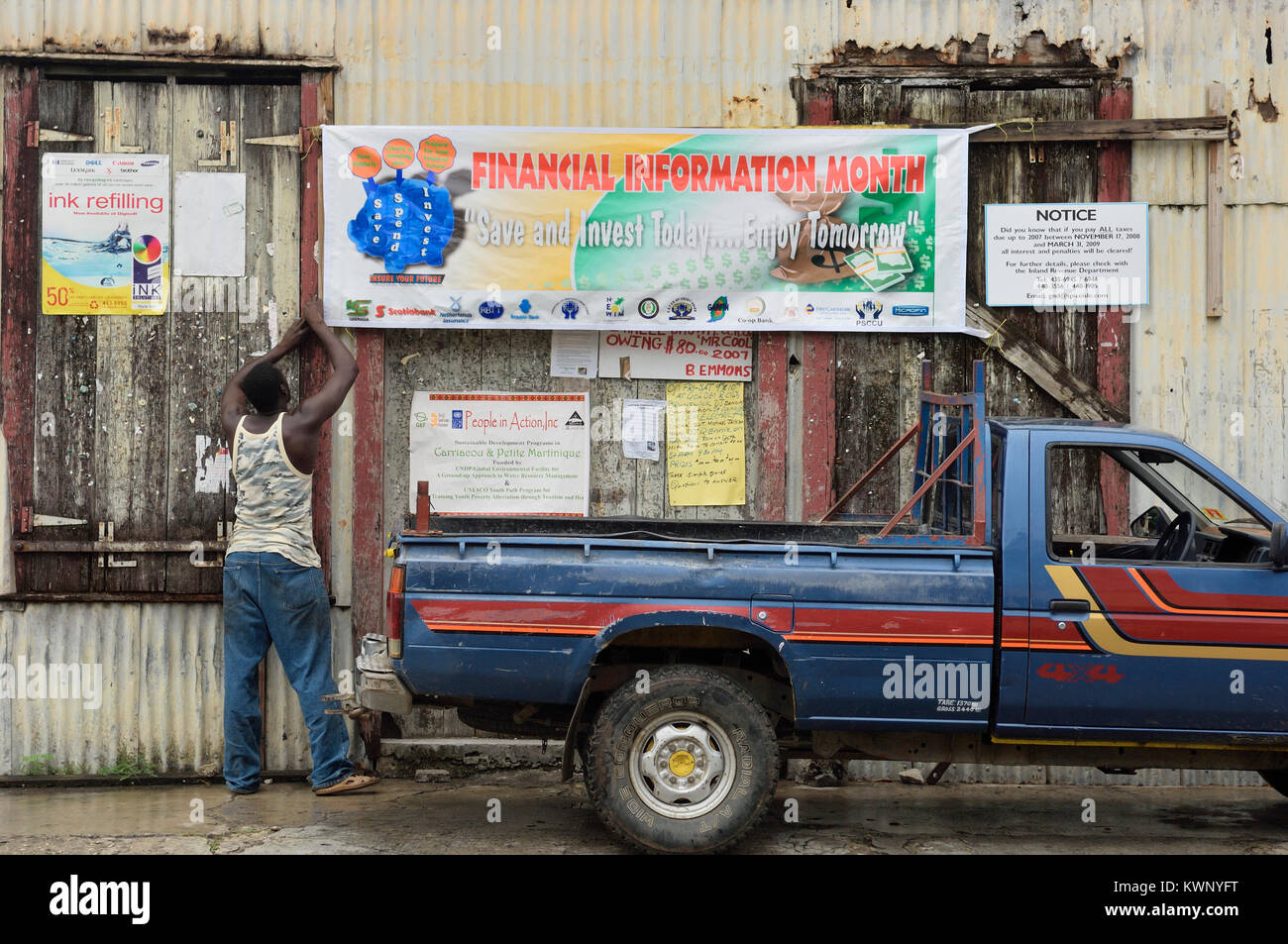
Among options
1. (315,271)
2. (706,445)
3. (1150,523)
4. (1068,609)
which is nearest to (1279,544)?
(1068,609)

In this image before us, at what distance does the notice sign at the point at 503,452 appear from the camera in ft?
25.3

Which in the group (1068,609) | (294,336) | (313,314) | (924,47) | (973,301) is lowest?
(1068,609)

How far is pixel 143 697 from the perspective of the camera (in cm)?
751

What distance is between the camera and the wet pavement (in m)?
6.09

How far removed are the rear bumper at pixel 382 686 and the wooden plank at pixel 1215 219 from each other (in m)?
5.31

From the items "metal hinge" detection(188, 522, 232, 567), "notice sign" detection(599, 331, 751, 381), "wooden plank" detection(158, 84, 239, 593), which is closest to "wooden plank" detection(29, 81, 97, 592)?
"wooden plank" detection(158, 84, 239, 593)

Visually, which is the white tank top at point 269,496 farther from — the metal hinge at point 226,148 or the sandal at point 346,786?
the metal hinge at point 226,148

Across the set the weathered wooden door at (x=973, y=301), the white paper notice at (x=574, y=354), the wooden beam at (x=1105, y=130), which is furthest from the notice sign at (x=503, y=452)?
the wooden beam at (x=1105, y=130)

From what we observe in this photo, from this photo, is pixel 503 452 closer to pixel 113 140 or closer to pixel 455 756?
pixel 455 756

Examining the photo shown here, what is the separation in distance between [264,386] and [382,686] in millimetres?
2043

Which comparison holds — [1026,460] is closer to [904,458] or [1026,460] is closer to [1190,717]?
[1190,717]

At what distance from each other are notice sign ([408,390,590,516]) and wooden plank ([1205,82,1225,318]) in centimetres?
386

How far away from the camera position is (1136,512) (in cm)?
768

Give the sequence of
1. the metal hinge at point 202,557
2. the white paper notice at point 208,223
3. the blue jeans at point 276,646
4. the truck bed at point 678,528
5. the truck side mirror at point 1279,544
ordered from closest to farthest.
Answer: the truck side mirror at point 1279,544, the truck bed at point 678,528, the blue jeans at point 276,646, the metal hinge at point 202,557, the white paper notice at point 208,223
